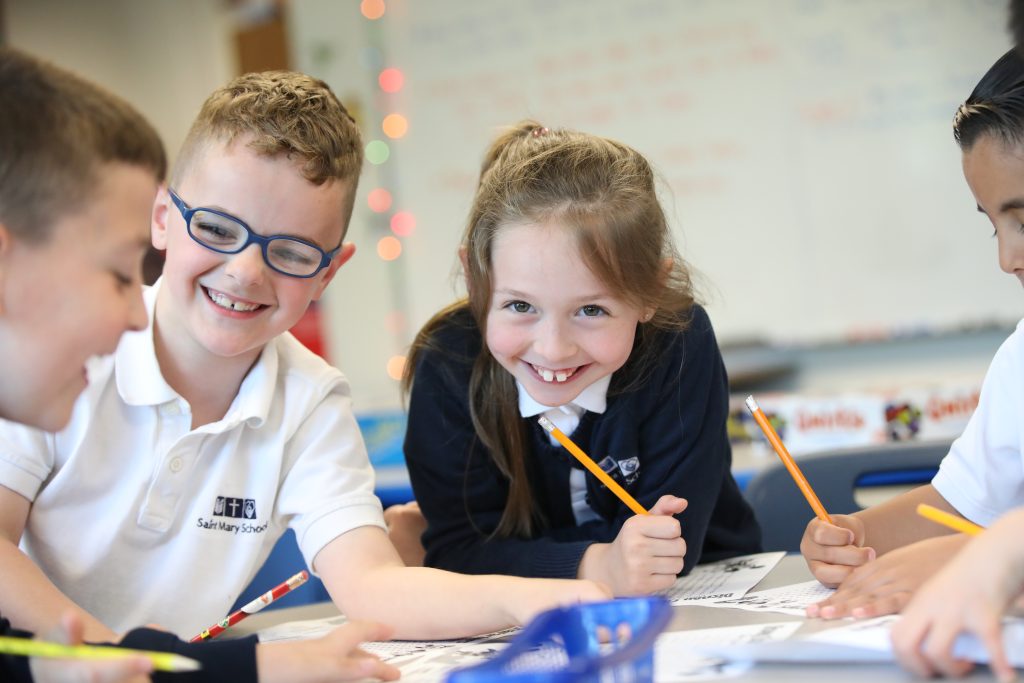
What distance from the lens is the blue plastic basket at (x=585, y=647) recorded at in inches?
22.4

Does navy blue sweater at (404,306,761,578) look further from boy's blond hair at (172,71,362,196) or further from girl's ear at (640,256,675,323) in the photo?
boy's blond hair at (172,71,362,196)

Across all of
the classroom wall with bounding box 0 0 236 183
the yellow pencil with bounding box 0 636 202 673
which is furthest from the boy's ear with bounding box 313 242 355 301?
the classroom wall with bounding box 0 0 236 183

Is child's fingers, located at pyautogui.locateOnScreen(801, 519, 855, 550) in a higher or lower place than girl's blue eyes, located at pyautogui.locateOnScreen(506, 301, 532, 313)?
lower

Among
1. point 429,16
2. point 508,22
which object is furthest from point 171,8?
point 508,22

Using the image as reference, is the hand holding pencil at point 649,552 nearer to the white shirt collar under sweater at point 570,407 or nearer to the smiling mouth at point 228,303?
the white shirt collar under sweater at point 570,407

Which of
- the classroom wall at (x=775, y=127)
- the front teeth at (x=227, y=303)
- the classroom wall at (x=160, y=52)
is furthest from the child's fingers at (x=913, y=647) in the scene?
the classroom wall at (x=160, y=52)

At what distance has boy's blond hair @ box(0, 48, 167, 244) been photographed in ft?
2.63

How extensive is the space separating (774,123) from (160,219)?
2.30 meters

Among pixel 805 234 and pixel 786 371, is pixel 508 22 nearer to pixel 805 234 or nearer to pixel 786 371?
pixel 805 234

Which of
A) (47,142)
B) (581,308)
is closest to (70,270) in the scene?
(47,142)

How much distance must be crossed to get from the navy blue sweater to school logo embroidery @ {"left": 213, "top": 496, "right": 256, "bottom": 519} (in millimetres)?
197

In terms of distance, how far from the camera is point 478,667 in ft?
1.94

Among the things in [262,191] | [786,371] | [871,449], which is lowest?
[786,371]

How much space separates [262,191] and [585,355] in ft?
1.27
